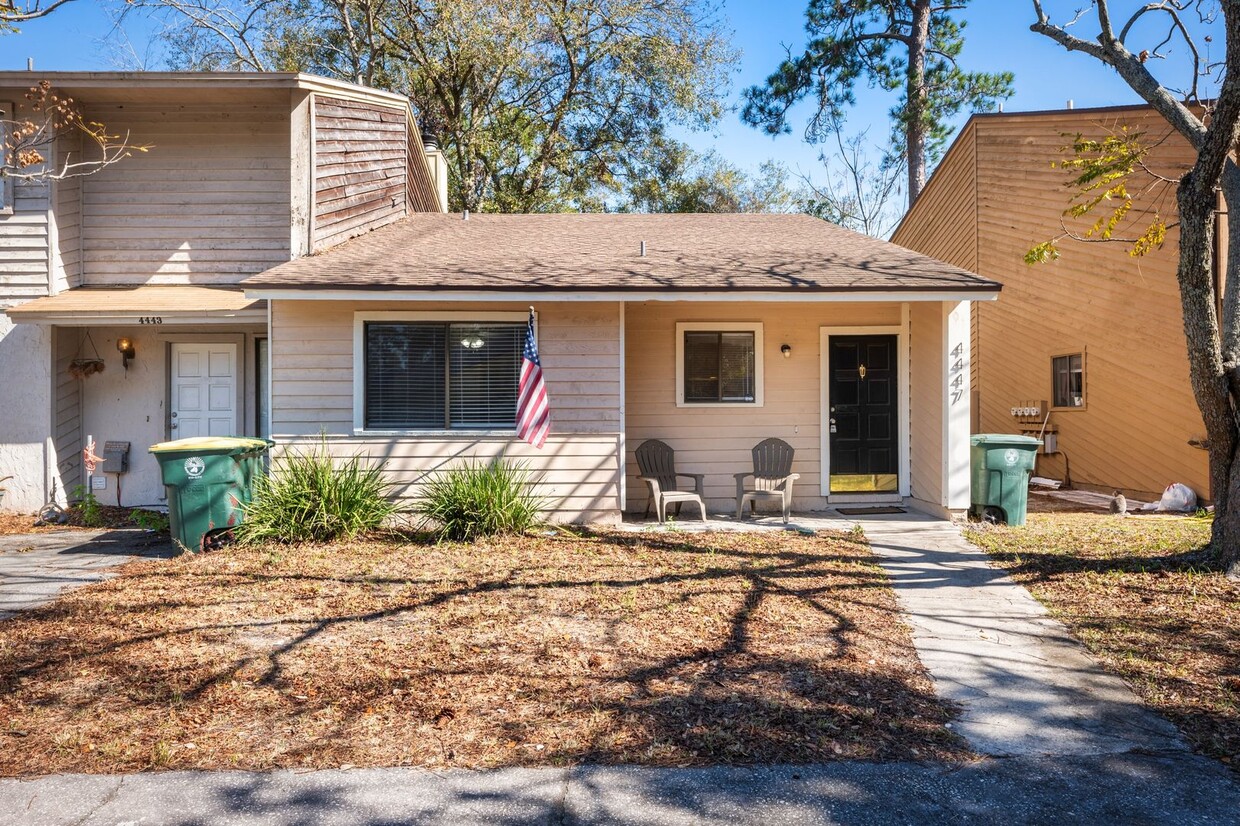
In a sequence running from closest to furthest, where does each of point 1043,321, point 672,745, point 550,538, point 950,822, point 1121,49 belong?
point 950,822 → point 672,745 → point 1121,49 → point 550,538 → point 1043,321

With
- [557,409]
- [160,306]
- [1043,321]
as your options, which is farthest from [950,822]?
[1043,321]

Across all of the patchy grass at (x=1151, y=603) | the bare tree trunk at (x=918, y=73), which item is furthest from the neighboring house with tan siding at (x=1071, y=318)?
the bare tree trunk at (x=918, y=73)

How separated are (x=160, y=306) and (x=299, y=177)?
7.28 feet

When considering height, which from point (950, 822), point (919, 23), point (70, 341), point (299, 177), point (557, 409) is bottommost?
point (950, 822)

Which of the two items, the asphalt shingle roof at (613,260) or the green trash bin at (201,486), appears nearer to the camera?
the green trash bin at (201,486)

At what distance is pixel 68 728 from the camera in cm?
393

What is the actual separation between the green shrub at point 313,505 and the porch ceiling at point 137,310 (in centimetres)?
208

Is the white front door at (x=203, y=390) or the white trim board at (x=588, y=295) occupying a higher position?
the white trim board at (x=588, y=295)

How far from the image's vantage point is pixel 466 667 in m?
4.68

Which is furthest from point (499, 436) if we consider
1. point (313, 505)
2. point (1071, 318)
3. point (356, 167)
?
point (1071, 318)

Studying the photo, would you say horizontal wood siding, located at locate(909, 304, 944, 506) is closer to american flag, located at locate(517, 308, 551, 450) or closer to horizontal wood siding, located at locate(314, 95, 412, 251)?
american flag, located at locate(517, 308, 551, 450)

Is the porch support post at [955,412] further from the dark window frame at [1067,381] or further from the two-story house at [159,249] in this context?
the two-story house at [159,249]

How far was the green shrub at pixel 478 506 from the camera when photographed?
8.20 meters

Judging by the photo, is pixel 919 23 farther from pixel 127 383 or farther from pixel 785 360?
pixel 127 383
